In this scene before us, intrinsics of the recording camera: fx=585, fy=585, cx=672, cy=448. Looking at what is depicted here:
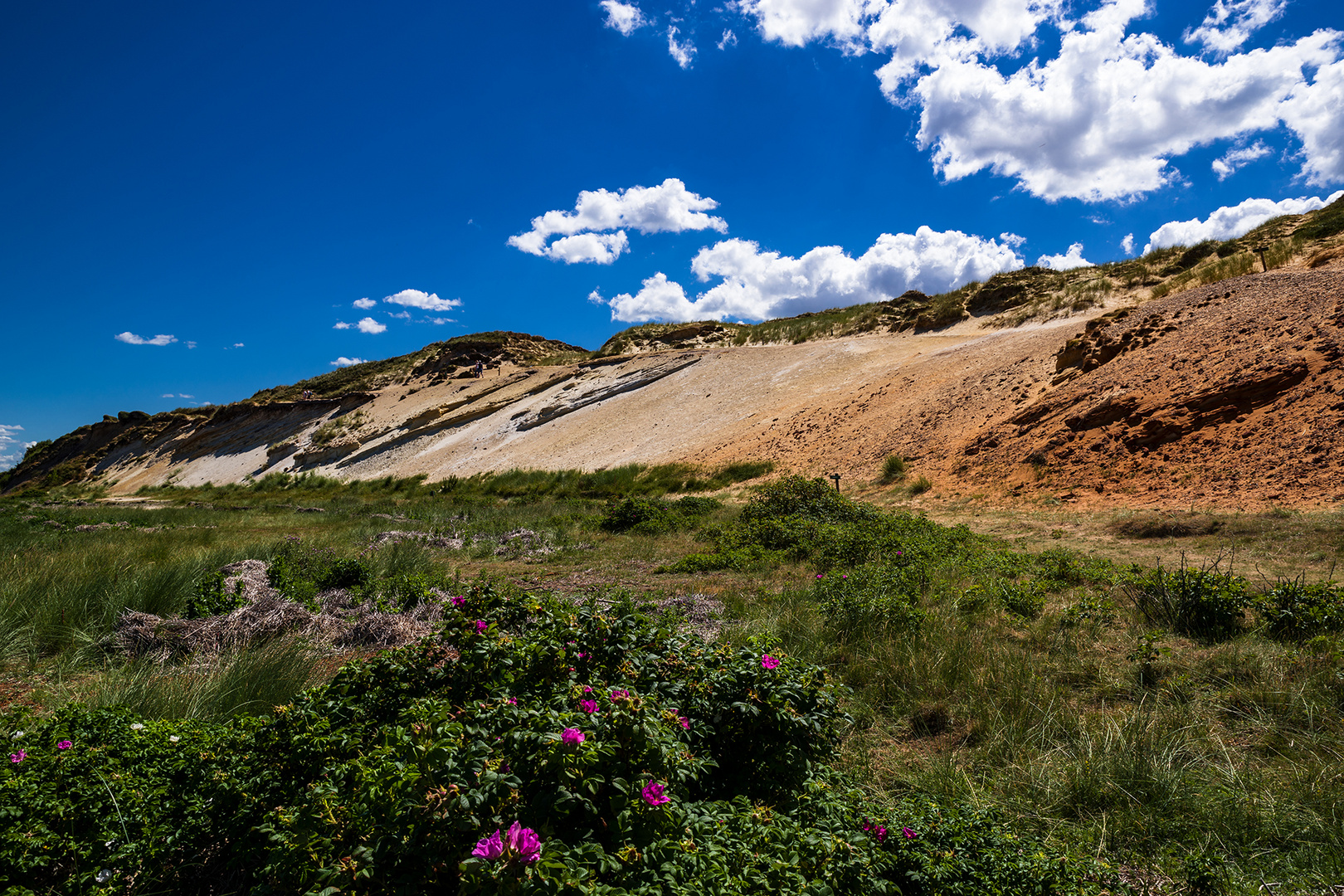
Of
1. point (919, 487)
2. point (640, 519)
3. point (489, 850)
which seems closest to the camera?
point (489, 850)

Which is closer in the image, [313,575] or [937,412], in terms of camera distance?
[313,575]

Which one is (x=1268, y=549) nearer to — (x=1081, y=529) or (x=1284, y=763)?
(x=1081, y=529)

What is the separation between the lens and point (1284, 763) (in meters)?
3.01

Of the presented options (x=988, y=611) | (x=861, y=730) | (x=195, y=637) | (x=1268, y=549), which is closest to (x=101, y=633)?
(x=195, y=637)

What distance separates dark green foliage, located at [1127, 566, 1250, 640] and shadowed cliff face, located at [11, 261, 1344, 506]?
6.10 m

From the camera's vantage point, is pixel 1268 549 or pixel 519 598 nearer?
pixel 519 598

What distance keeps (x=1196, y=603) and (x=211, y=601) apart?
875 cm

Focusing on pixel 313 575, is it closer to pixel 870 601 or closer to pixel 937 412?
pixel 870 601

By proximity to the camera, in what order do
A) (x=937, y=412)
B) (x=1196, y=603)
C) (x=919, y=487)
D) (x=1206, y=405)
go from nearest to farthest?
(x=1196, y=603) < (x=1206, y=405) < (x=919, y=487) < (x=937, y=412)

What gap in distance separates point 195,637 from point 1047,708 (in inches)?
248

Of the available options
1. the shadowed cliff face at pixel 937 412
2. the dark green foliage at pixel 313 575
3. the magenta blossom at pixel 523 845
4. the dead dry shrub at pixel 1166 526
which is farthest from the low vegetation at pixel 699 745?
the shadowed cliff face at pixel 937 412

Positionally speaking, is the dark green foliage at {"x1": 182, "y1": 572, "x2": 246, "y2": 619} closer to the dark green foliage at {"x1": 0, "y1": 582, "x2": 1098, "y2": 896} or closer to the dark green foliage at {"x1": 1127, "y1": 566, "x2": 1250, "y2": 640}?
the dark green foliage at {"x1": 0, "y1": 582, "x2": 1098, "y2": 896}

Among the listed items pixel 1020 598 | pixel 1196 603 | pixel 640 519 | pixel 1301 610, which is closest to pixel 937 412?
pixel 640 519

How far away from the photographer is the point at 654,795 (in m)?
1.77
